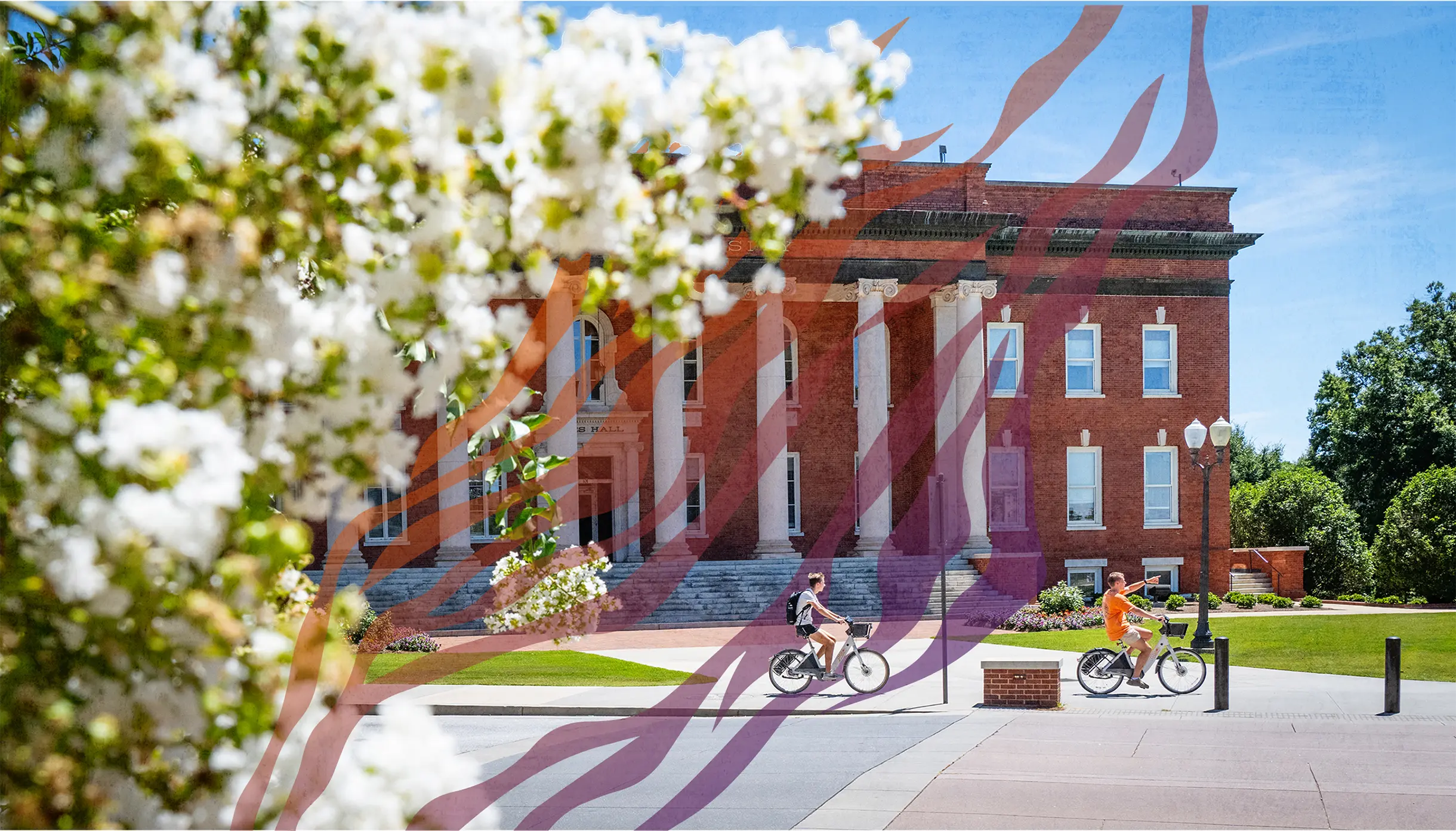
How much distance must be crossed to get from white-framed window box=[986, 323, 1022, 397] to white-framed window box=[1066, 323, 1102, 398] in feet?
5.17

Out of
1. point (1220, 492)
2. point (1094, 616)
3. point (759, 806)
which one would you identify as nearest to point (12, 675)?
point (759, 806)

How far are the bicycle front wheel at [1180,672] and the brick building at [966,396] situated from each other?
16.4 m

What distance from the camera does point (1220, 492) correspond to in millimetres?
36531

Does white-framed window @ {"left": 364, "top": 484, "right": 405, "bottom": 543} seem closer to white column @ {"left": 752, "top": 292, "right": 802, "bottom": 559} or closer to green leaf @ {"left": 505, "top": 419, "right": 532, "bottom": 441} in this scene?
white column @ {"left": 752, "top": 292, "right": 802, "bottom": 559}

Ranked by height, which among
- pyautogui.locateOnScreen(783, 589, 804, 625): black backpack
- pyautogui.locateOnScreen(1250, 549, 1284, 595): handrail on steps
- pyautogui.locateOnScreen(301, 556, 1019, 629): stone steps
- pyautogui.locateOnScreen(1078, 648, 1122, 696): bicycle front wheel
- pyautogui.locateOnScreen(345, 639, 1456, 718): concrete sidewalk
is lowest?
pyautogui.locateOnScreen(1250, 549, 1284, 595): handrail on steps

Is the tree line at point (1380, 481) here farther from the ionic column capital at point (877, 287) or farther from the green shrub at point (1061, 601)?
the ionic column capital at point (877, 287)

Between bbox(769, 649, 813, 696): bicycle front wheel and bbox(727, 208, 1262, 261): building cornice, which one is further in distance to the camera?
bbox(727, 208, 1262, 261): building cornice

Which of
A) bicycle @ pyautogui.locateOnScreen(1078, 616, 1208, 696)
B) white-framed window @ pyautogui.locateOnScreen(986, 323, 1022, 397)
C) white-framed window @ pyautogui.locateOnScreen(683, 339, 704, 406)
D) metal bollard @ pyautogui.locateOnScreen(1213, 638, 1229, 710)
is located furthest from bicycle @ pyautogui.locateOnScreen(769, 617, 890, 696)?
white-framed window @ pyautogui.locateOnScreen(986, 323, 1022, 397)

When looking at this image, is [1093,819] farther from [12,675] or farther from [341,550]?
[12,675]

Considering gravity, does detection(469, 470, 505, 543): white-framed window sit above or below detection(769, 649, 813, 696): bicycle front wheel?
above

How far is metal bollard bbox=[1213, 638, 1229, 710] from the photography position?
15328mm

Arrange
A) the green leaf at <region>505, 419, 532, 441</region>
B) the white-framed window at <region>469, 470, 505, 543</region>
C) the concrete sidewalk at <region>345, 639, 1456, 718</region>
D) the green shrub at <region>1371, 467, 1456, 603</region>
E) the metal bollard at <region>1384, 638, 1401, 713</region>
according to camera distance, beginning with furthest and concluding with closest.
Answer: the green shrub at <region>1371, 467, 1456, 603</region> → the white-framed window at <region>469, 470, 505, 543</region> → the concrete sidewalk at <region>345, 639, 1456, 718</region> → the metal bollard at <region>1384, 638, 1401, 713</region> → the green leaf at <region>505, 419, 532, 441</region>

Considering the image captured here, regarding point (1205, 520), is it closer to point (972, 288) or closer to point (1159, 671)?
point (1159, 671)

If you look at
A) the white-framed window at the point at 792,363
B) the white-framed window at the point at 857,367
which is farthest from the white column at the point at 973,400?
the white-framed window at the point at 792,363
